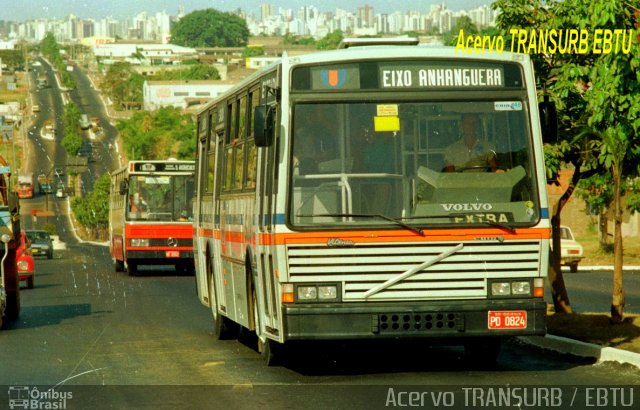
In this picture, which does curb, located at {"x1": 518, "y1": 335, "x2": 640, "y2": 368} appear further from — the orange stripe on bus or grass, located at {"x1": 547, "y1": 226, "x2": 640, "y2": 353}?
the orange stripe on bus

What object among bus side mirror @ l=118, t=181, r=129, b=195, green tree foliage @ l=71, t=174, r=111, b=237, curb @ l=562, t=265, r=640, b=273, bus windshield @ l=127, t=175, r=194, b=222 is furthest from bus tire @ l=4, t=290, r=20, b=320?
green tree foliage @ l=71, t=174, r=111, b=237

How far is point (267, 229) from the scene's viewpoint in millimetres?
12734

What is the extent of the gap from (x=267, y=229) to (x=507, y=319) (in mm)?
Result: 2324

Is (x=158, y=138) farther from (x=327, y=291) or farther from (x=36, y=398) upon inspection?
(x=36, y=398)

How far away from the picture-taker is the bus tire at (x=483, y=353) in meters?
13.6

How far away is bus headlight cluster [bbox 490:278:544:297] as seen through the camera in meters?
12.5

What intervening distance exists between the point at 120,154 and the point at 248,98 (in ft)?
536

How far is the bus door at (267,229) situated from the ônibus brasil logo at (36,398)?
2105 millimetres

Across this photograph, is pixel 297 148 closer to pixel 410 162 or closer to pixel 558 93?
pixel 410 162

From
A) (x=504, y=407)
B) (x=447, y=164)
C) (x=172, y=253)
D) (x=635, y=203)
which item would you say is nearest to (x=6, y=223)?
(x=447, y=164)

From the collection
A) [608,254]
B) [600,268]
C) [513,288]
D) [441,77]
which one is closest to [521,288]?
[513,288]

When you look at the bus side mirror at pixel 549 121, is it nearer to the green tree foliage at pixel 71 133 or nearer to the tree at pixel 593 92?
the tree at pixel 593 92

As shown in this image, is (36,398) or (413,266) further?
(413,266)

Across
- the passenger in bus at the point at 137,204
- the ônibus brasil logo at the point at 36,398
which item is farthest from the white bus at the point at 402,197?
the passenger in bus at the point at 137,204
